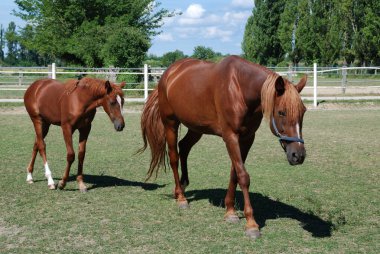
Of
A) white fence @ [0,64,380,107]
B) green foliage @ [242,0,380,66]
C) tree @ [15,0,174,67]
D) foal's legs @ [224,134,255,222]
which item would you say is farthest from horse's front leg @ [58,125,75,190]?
green foliage @ [242,0,380,66]

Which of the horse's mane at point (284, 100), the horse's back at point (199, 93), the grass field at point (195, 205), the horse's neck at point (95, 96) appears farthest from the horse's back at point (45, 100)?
the horse's mane at point (284, 100)

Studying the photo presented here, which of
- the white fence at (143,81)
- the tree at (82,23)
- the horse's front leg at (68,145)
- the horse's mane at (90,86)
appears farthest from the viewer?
the tree at (82,23)

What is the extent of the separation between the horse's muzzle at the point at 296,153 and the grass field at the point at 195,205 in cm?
79

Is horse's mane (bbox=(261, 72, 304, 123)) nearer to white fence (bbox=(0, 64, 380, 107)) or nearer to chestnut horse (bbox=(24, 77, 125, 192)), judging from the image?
chestnut horse (bbox=(24, 77, 125, 192))

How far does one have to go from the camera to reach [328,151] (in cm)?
987

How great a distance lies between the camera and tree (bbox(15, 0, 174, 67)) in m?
28.7

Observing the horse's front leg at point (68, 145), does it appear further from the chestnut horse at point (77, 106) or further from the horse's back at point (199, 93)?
the horse's back at point (199, 93)

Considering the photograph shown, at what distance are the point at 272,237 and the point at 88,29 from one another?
27.4 metres

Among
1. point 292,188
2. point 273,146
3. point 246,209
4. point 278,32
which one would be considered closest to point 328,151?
point 273,146

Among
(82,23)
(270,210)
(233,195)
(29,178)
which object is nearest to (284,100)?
(233,195)

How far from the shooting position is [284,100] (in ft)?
13.8

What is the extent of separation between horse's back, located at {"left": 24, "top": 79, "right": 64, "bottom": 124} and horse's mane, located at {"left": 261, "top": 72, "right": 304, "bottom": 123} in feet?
11.4

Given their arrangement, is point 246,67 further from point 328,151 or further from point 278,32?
point 278,32

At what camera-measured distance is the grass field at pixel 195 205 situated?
437cm
